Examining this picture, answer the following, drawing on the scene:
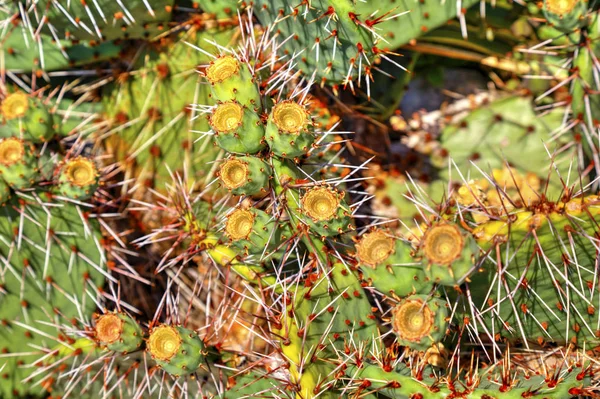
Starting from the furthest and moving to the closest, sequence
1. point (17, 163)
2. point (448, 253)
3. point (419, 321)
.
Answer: point (17, 163)
point (419, 321)
point (448, 253)

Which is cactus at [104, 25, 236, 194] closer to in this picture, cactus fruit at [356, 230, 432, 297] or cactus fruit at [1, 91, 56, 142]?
cactus fruit at [1, 91, 56, 142]

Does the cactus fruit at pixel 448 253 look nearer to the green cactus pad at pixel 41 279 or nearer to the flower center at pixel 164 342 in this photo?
the flower center at pixel 164 342

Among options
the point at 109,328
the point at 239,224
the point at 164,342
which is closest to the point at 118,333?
the point at 109,328

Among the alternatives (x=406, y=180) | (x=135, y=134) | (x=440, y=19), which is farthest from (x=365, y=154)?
(x=135, y=134)

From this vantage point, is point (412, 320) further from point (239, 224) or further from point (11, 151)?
point (11, 151)

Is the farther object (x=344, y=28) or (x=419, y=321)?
(x=344, y=28)

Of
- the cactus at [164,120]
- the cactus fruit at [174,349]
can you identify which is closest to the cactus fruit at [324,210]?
the cactus fruit at [174,349]

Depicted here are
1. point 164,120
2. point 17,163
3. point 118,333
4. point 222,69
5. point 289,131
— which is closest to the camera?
point 289,131
